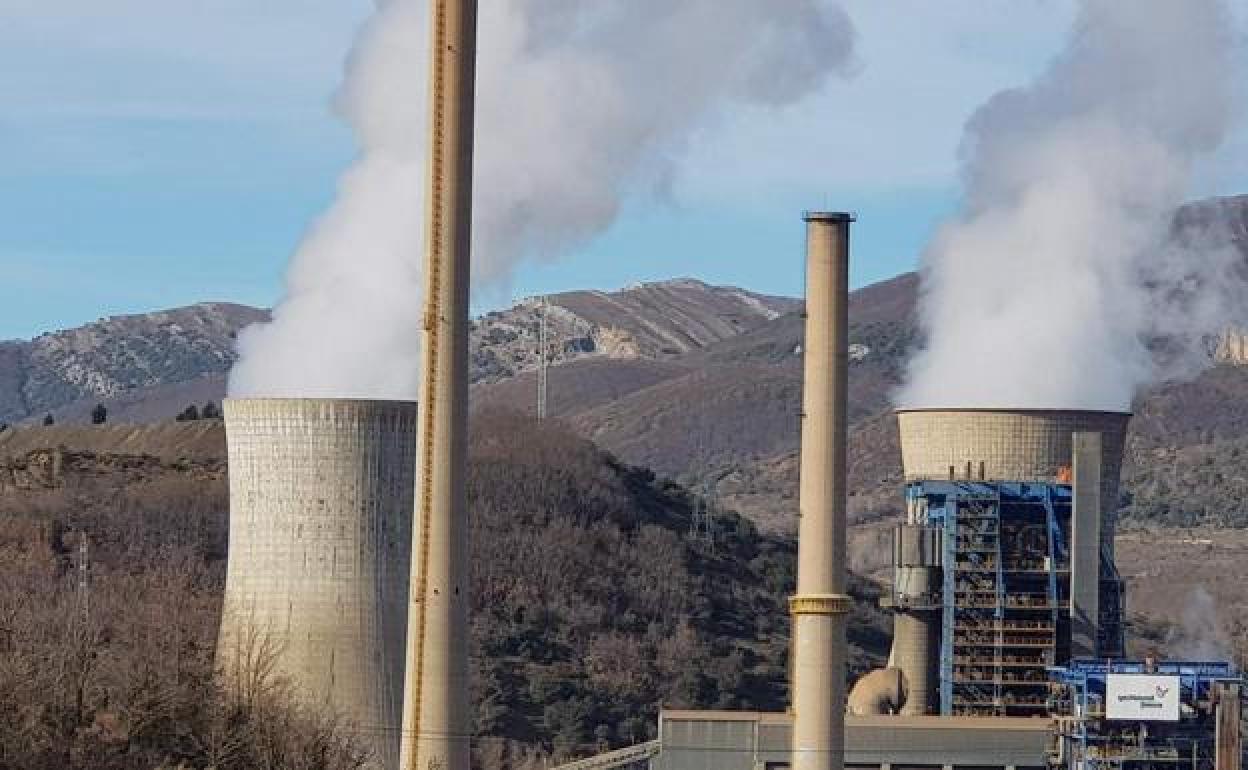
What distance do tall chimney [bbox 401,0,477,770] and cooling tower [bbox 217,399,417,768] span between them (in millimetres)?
1811

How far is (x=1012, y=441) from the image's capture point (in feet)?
164

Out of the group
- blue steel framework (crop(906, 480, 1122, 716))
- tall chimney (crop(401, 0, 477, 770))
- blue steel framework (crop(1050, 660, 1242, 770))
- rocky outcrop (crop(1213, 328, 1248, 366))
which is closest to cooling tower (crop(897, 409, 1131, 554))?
blue steel framework (crop(906, 480, 1122, 716))

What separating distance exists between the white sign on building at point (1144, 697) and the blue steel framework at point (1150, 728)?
177 millimetres

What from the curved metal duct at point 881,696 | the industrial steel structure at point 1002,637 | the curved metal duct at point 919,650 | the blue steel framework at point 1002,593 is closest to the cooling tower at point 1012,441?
the industrial steel structure at point 1002,637

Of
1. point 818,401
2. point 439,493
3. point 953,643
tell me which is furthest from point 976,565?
point 439,493

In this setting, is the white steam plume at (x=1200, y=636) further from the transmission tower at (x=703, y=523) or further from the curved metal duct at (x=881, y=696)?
the curved metal duct at (x=881, y=696)

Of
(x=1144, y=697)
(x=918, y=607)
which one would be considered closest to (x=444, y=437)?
(x=1144, y=697)

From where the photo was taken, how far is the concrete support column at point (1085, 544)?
49603 mm

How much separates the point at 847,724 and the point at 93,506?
99.2 ft

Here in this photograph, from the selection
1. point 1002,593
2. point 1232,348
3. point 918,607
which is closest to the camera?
point 1002,593

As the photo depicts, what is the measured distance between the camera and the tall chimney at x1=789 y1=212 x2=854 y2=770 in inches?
1447

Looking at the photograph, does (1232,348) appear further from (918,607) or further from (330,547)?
(330,547)

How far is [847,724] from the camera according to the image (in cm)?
4878

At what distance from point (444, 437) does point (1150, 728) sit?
53.5ft
